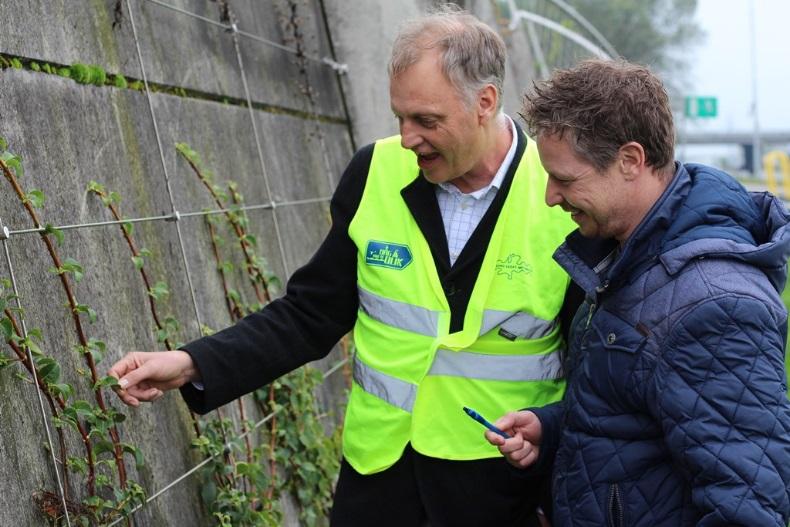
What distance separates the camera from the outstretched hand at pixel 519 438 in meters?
2.84

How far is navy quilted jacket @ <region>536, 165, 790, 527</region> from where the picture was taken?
2219 millimetres

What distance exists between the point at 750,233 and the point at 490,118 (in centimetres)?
94

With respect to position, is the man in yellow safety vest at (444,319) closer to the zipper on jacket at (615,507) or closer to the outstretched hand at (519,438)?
the outstretched hand at (519,438)

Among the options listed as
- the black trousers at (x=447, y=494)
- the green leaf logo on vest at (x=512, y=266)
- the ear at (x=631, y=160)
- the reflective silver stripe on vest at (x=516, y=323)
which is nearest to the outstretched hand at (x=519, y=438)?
the black trousers at (x=447, y=494)

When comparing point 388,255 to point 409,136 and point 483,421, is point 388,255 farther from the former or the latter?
point 483,421

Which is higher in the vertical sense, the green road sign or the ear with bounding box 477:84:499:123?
the ear with bounding box 477:84:499:123

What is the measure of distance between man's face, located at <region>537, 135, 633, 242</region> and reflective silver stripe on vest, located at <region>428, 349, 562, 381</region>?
2.06 feet

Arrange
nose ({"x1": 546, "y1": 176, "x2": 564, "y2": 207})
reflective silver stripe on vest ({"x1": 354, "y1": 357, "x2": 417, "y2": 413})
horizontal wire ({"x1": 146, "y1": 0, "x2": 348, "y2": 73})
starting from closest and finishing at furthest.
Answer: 1. nose ({"x1": 546, "y1": 176, "x2": 564, "y2": 207})
2. reflective silver stripe on vest ({"x1": 354, "y1": 357, "x2": 417, "y2": 413})
3. horizontal wire ({"x1": 146, "y1": 0, "x2": 348, "y2": 73})

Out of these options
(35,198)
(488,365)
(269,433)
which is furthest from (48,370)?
(269,433)

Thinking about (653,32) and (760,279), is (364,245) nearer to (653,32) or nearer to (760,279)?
(760,279)

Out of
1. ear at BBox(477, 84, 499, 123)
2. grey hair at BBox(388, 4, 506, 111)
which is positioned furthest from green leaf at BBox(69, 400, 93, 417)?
ear at BBox(477, 84, 499, 123)

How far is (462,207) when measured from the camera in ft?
10.5

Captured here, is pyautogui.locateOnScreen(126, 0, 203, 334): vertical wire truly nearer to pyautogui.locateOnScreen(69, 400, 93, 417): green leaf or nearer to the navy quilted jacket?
pyautogui.locateOnScreen(69, 400, 93, 417): green leaf

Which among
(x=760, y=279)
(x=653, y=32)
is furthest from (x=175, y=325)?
(x=653, y=32)
